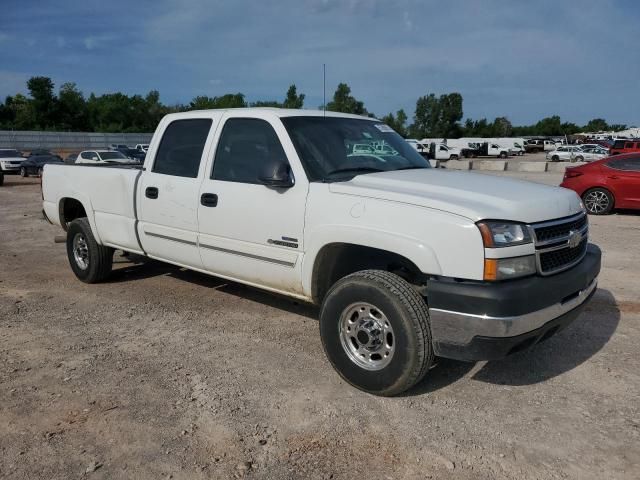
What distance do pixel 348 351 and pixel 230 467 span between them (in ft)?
3.76

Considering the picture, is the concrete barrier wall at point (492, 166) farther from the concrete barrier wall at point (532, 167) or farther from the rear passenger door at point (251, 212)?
the rear passenger door at point (251, 212)

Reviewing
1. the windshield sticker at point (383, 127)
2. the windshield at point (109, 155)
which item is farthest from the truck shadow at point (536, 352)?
the windshield at point (109, 155)

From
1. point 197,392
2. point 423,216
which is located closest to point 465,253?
point 423,216

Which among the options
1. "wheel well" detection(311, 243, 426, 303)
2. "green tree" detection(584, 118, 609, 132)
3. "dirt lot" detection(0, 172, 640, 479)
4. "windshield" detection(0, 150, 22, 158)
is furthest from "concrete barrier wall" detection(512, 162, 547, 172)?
"green tree" detection(584, 118, 609, 132)

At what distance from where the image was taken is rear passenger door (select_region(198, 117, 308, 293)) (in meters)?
4.07

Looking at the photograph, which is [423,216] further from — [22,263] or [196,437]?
[22,263]

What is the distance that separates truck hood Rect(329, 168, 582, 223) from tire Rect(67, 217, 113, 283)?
3544mm

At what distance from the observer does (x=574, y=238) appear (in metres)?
3.57

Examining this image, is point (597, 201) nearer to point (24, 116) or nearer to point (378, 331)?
point (378, 331)

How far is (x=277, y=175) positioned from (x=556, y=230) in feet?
6.19

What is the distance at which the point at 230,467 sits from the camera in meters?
2.90

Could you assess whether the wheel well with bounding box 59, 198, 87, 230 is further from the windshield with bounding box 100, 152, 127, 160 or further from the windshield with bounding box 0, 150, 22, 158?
the windshield with bounding box 0, 150, 22, 158

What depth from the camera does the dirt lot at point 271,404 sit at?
2930mm

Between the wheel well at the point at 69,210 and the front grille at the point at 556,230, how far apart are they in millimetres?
5245
